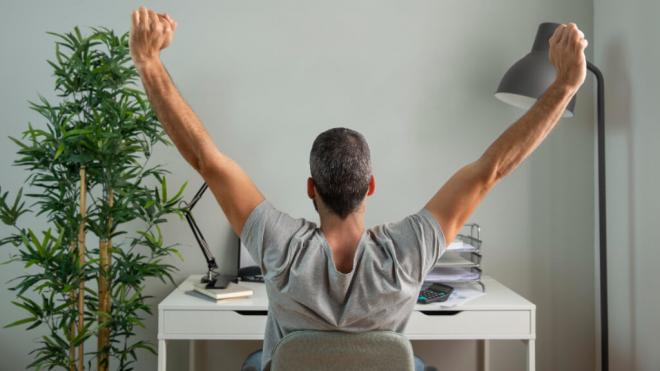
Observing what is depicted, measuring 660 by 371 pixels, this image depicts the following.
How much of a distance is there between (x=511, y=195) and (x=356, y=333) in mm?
1838

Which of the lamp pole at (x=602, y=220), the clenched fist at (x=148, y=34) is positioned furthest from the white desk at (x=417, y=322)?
the clenched fist at (x=148, y=34)

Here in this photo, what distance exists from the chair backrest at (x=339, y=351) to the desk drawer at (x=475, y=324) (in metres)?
1.10

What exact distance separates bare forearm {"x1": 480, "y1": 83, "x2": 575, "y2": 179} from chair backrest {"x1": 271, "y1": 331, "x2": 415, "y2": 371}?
408 mm

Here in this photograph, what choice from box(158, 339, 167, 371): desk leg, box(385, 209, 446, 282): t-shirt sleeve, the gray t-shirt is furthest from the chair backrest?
box(158, 339, 167, 371): desk leg

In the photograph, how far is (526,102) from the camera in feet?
9.02

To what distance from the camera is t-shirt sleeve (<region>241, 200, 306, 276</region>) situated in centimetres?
128

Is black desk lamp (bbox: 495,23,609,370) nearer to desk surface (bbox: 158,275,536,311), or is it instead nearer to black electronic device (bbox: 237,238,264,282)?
desk surface (bbox: 158,275,536,311)

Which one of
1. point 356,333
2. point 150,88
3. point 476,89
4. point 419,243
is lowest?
point 356,333

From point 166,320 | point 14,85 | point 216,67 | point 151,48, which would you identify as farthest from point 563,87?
point 14,85

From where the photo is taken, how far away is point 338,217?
4.47 ft

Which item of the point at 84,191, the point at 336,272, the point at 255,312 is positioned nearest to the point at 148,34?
the point at 336,272

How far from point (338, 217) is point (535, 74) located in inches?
59.0

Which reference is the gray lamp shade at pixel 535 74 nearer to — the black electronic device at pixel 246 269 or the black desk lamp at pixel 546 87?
the black desk lamp at pixel 546 87

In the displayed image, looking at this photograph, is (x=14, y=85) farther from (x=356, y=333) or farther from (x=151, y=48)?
(x=356, y=333)
